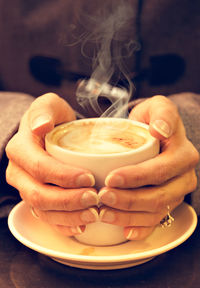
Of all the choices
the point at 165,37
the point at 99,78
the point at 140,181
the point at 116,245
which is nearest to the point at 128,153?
the point at 140,181

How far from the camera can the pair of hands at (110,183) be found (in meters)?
0.74

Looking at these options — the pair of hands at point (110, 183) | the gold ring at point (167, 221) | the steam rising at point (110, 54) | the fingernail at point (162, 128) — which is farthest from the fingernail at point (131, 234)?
the steam rising at point (110, 54)

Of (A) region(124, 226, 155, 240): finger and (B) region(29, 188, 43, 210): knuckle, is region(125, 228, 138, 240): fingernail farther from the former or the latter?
(B) region(29, 188, 43, 210): knuckle

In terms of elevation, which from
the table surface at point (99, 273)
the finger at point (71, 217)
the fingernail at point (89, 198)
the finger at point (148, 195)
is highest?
the fingernail at point (89, 198)

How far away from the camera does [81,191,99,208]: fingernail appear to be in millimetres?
Result: 728

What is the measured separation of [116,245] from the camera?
814 mm

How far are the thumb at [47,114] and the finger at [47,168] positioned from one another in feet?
0.16

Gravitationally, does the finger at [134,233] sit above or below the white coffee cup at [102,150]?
below

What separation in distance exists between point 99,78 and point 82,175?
0.56 meters

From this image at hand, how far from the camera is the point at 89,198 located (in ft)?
2.39

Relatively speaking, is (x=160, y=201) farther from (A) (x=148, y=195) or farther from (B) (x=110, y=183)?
(B) (x=110, y=183)

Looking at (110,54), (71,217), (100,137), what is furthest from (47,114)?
(110,54)

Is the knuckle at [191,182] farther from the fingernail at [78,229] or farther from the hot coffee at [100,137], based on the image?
the fingernail at [78,229]

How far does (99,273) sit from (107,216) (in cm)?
11
